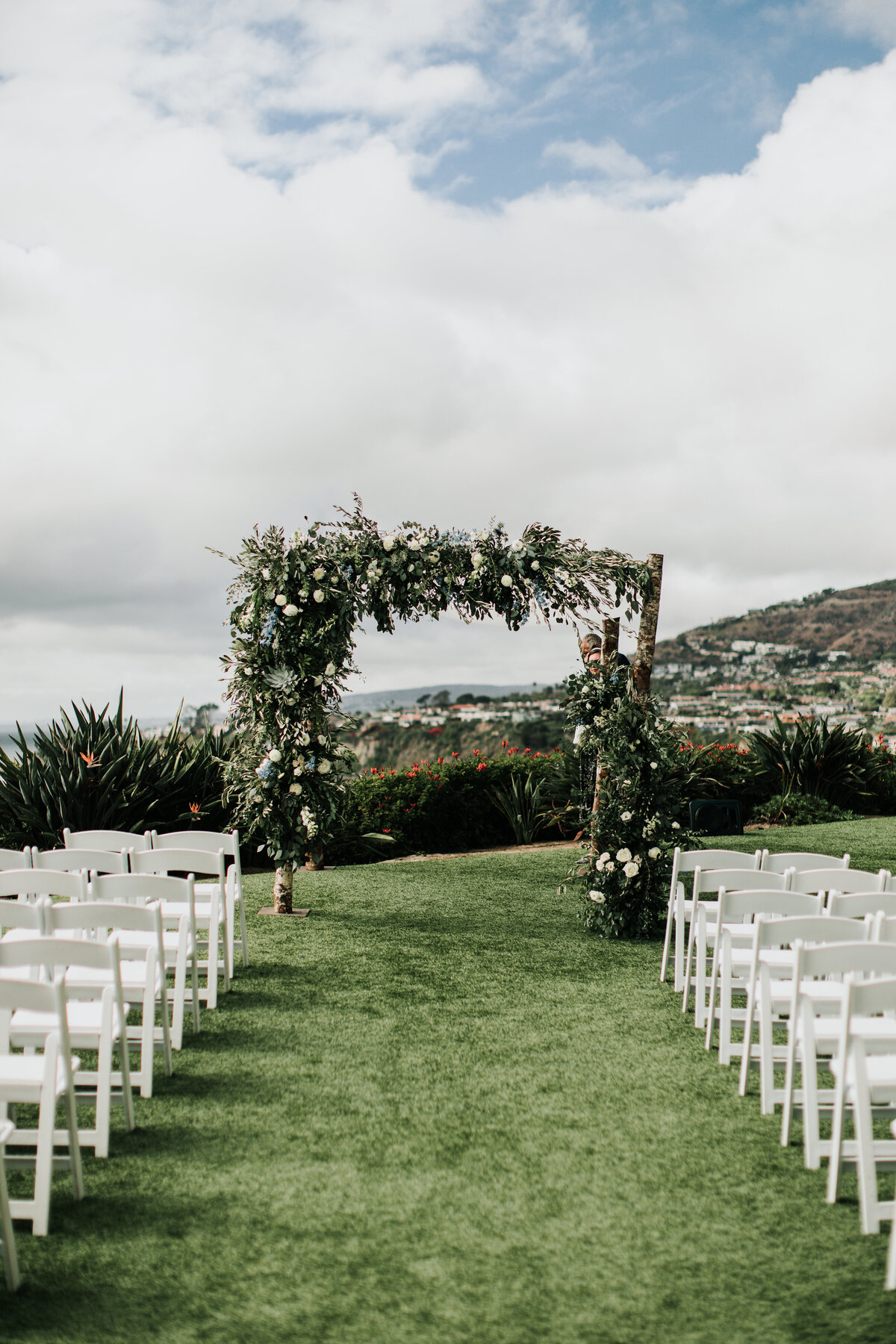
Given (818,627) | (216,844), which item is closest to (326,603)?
(216,844)

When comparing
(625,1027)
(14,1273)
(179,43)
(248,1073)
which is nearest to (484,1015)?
(625,1027)

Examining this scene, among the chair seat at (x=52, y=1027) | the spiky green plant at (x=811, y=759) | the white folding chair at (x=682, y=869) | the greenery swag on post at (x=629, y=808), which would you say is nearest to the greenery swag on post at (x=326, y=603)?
the greenery swag on post at (x=629, y=808)

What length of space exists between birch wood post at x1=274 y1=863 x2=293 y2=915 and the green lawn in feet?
7.71

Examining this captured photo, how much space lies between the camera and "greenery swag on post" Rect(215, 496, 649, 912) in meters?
7.32

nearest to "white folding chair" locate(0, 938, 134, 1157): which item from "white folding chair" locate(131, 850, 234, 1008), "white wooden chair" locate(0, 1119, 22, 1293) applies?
"white wooden chair" locate(0, 1119, 22, 1293)

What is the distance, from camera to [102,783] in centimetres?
914

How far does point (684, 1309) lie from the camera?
7.59ft

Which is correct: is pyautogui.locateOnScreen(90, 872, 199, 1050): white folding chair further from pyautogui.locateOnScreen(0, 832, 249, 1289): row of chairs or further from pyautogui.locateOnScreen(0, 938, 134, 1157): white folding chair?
pyautogui.locateOnScreen(0, 938, 134, 1157): white folding chair

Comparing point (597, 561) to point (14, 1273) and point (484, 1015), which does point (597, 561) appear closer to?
point (484, 1015)

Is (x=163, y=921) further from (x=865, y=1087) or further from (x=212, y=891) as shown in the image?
(x=865, y=1087)

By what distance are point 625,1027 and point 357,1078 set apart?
62.8 inches

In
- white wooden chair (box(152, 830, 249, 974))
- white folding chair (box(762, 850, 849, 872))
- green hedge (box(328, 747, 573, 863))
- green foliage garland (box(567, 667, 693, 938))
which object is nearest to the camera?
white folding chair (box(762, 850, 849, 872))

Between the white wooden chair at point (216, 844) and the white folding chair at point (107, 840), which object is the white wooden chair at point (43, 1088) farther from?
the white wooden chair at point (216, 844)

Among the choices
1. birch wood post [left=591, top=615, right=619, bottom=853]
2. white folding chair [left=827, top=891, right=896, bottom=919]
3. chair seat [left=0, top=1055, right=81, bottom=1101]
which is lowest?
chair seat [left=0, top=1055, right=81, bottom=1101]
